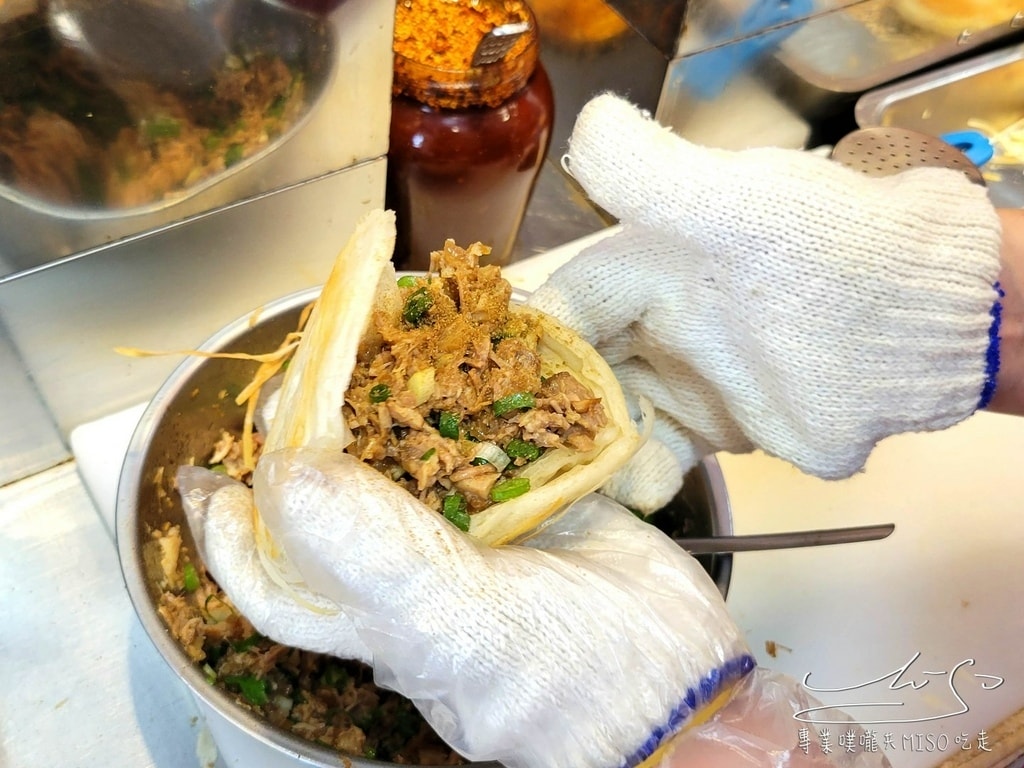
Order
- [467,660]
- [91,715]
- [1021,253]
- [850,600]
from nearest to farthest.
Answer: [467,660] → [1021,253] → [91,715] → [850,600]

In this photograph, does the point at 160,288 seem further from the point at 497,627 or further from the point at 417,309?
the point at 497,627

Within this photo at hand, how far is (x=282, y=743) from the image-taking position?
0.57m

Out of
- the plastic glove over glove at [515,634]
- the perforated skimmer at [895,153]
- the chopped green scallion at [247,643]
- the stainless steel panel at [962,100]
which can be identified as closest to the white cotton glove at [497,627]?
the plastic glove over glove at [515,634]

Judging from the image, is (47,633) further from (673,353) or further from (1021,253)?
(1021,253)

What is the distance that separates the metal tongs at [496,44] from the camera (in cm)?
90

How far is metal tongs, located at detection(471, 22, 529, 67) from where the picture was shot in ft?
2.94

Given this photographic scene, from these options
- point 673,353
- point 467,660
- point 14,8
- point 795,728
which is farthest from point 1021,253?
point 14,8

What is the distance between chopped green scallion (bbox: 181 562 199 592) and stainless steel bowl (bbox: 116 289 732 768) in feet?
0.07

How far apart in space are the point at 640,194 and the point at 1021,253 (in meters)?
0.31

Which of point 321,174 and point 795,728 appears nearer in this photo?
point 795,728

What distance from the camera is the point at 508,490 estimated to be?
0.58 m

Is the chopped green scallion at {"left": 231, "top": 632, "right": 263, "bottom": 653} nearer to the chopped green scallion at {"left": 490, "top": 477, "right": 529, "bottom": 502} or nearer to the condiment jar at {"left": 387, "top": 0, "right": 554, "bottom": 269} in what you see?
the chopped green scallion at {"left": 490, "top": 477, "right": 529, "bottom": 502}

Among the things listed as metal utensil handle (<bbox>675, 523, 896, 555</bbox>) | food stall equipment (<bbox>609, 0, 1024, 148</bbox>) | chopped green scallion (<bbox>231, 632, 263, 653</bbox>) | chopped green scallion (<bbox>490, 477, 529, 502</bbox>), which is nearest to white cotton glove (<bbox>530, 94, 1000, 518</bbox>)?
metal utensil handle (<bbox>675, 523, 896, 555</bbox>)

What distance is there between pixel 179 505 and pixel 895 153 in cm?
105
